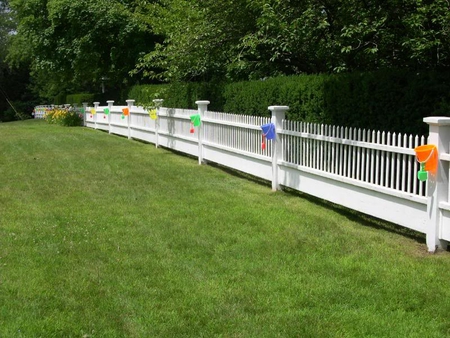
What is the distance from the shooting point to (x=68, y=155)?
14305 millimetres

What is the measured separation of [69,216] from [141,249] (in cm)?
187

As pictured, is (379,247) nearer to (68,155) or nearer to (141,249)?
(141,249)

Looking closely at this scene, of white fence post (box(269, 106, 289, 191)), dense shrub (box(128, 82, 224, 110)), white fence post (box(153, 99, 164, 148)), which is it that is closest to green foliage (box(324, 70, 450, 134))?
white fence post (box(269, 106, 289, 191))

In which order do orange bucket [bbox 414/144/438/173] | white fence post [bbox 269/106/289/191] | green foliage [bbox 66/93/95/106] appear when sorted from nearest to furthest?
orange bucket [bbox 414/144/438/173]
white fence post [bbox 269/106/289/191]
green foliage [bbox 66/93/95/106]

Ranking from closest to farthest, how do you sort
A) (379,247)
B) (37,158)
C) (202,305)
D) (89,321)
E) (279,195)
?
(89,321)
(202,305)
(379,247)
(279,195)
(37,158)

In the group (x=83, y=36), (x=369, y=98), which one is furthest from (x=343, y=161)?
(x=83, y=36)

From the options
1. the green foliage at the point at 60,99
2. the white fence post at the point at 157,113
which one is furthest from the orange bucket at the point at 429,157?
the green foliage at the point at 60,99

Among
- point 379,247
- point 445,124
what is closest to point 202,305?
point 379,247

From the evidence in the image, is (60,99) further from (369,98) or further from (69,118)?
(369,98)

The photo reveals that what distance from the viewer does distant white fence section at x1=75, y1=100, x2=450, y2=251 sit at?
566 centimetres

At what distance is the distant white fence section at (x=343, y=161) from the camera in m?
5.66

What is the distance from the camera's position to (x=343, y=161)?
745cm

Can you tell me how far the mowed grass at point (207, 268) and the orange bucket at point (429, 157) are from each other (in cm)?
87

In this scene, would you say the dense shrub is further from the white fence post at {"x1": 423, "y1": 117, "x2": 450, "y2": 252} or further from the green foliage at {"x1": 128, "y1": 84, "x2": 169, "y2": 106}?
the white fence post at {"x1": 423, "y1": 117, "x2": 450, "y2": 252}
